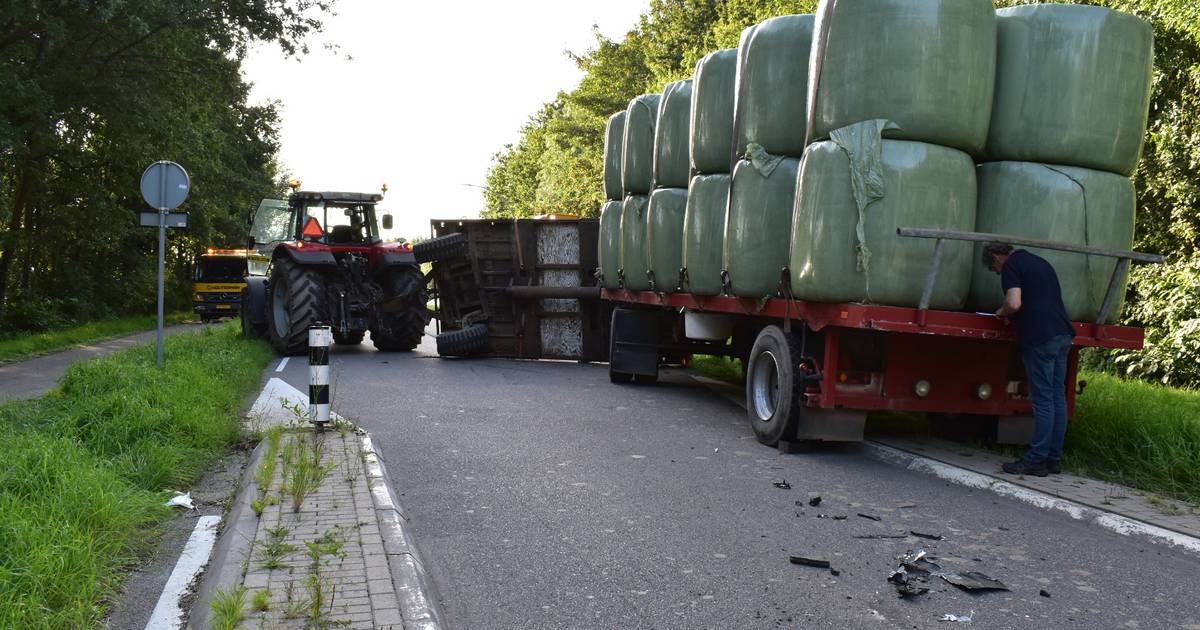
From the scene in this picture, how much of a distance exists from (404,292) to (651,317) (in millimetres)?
5839

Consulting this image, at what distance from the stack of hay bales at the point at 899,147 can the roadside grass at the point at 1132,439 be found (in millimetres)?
1574

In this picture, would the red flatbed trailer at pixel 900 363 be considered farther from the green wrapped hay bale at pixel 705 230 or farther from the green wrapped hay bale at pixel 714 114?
the green wrapped hay bale at pixel 714 114

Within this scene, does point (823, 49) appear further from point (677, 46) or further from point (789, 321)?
point (677, 46)

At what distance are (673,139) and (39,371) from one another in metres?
11.0

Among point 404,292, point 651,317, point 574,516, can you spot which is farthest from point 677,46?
point 574,516

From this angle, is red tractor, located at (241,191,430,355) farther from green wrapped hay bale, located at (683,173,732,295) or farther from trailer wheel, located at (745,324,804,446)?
trailer wheel, located at (745,324,804,446)

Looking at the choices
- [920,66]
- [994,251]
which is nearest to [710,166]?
[920,66]

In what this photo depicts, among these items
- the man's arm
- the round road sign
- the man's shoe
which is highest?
the round road sign

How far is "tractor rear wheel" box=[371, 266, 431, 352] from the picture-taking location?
56.1 ft

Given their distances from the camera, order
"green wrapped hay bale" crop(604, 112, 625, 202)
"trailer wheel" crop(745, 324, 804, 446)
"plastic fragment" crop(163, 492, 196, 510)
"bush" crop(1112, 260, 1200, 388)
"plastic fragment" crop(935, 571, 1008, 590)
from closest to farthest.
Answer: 1. "plastic fragment" crop(935, 571, 1008, 590)
2. "plastic fragment" crop(163, 492, 196, 510)
3. "trailer wheel" crop(745, 324, 804, 446)
4. "bush" crop(1112, 260, 1200, 388)
5. "green wrapped hay bale" crop(604, 112, 625, 202)

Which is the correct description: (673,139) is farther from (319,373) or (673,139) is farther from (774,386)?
(319,373)

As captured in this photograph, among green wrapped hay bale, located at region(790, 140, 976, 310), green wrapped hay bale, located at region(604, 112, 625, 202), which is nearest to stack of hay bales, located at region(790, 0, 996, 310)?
green wrapped hay bale, located at region(790, 140, 976, 310)

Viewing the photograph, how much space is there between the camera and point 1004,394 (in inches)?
307

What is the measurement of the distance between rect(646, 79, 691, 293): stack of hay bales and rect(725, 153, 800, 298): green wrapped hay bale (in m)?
2.21
